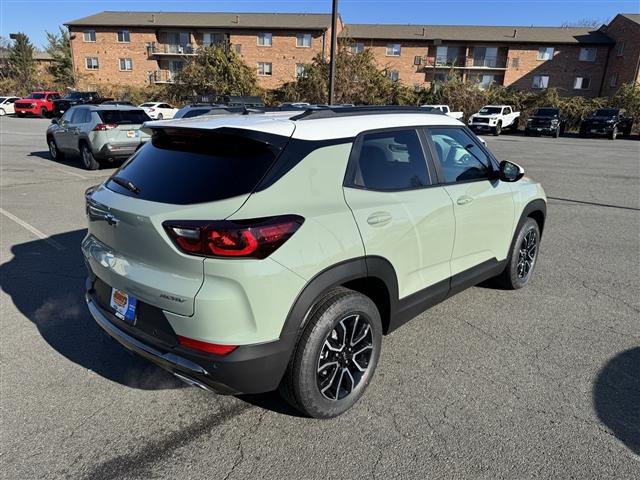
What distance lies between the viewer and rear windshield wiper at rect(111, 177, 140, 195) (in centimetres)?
253

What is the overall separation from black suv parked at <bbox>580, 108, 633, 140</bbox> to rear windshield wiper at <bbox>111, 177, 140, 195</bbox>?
33459 mm

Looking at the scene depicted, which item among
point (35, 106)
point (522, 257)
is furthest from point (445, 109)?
point (35, 106)

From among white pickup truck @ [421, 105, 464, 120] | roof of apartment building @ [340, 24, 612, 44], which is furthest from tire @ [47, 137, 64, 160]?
roof of apartment building @ [340, 24, 612, 44]

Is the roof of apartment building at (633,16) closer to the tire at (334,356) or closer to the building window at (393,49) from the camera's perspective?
the building window at (393,49)

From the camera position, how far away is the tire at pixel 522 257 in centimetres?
421

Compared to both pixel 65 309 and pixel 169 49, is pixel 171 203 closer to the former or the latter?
pixel 65 309

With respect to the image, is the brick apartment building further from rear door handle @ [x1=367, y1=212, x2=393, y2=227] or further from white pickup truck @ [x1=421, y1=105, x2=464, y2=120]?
rear door handle @ [x1=367, y1=212, x2=393, y2=227]

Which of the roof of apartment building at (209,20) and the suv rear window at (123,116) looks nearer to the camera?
the suv rear window at (123,116)

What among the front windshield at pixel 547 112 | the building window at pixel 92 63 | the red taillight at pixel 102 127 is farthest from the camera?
the building window at pixel 92 63

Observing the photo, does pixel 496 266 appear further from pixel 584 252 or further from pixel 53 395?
pixel 53 395

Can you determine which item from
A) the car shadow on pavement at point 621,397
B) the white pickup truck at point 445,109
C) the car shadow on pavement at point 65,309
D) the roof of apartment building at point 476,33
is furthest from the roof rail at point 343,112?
the roof of apartment building at point 476,33

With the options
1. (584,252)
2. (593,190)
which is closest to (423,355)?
(584,252)

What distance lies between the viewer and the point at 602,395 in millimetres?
2885

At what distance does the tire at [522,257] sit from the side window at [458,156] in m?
0.86
